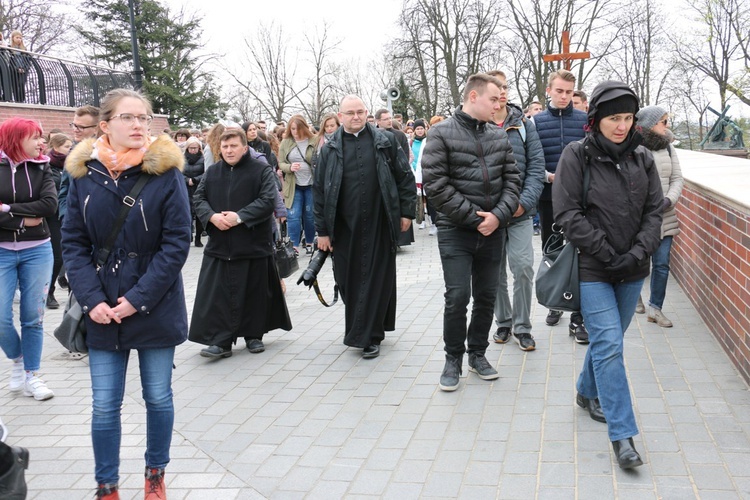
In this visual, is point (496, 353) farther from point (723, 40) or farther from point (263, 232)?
point (723, 40)

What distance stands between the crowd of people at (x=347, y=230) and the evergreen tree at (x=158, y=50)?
27.7m

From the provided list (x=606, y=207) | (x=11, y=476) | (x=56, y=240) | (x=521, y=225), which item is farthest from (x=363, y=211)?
(x=56, y=240)

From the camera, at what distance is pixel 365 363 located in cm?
616

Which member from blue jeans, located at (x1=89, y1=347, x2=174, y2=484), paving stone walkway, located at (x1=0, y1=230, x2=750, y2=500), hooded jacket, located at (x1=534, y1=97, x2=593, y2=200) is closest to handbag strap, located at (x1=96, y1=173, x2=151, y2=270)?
blue jeans, located at (x1=89, y1=347, x2=174, y2=484)

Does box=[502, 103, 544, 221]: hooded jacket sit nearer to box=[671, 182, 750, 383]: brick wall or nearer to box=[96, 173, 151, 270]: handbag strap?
box=[671, 182, 750, 383]: brick wall

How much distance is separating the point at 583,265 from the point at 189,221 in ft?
7.03

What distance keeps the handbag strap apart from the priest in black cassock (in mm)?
2726

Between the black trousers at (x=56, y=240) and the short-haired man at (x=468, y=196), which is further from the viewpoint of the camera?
the black trousers at (x=56, y=240)

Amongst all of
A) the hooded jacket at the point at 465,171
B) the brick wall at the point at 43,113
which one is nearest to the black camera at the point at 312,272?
the hooded jacket at the point at 465,171

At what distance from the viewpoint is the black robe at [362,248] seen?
619 cm

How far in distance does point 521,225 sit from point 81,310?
370cm

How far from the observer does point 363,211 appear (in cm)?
622

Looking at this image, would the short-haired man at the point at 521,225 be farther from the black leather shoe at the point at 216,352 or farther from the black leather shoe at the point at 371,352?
the black leather shoe at the point at 216,352

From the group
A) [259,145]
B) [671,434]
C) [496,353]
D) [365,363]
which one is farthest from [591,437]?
[259,145]
